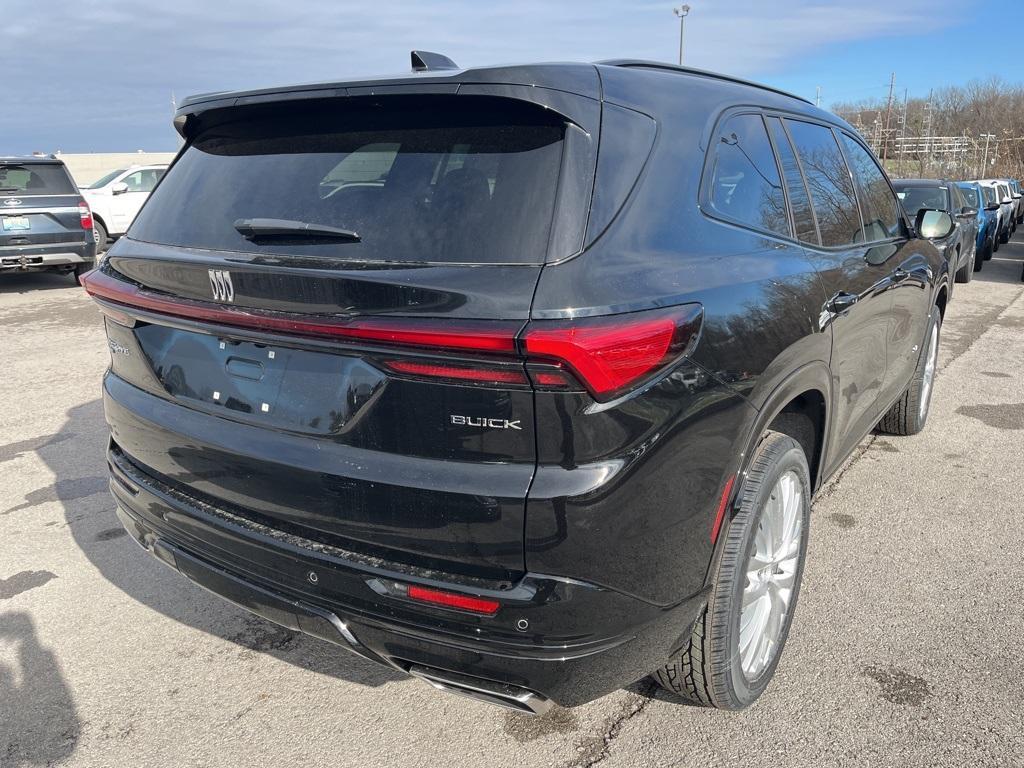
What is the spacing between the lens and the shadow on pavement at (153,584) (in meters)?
2.85

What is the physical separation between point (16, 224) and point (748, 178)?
436 inches

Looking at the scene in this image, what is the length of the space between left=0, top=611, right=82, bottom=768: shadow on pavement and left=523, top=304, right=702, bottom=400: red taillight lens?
1.95 m

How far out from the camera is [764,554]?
2521 millimetres

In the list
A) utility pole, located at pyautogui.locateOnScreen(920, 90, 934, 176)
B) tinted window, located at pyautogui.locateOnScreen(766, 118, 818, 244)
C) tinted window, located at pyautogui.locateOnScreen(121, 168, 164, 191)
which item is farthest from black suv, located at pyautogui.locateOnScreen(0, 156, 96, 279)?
utility pole, located at pyautogui.locateOnScreen(920, 90, 934, 176)

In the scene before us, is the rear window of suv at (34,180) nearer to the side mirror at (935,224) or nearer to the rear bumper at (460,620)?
the rear bumper at (460,620)

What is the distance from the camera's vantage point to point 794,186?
2.93 metres

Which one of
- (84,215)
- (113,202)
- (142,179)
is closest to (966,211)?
(84,215)

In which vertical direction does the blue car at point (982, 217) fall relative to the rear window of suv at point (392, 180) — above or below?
below

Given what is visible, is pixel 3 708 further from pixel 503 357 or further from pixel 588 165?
pixel 588 165

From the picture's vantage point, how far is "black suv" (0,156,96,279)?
10758 millimetres

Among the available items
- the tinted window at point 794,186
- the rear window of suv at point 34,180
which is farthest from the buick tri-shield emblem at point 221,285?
the rear window of suv at point 34,180

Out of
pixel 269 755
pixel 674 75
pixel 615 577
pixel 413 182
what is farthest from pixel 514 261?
pixel 269 755

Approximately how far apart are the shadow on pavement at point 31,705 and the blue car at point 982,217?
1513 centimetres

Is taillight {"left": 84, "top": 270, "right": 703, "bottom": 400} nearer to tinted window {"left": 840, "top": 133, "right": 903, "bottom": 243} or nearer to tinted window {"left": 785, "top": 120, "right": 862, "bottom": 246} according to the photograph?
tinted window {"left": 785, "top": 120, "right": 862, "bottom": 246}
